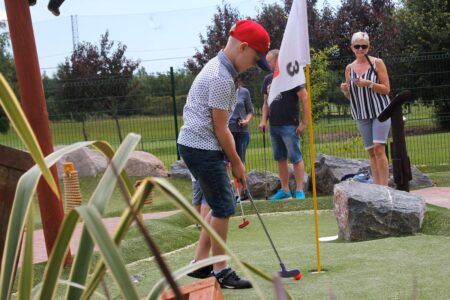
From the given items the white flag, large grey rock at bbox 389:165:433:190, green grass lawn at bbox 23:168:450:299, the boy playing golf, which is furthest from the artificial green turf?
large grey rock at bbox 389:165:433:190

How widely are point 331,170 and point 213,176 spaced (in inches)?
231

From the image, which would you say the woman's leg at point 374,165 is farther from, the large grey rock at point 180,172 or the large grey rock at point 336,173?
the large grey rock at point 180,172

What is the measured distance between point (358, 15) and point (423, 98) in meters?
13.0

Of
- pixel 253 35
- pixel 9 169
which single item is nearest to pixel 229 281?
pixel 253 35

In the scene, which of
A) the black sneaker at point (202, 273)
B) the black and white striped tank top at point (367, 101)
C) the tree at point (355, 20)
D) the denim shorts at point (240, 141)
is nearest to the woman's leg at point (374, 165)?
the black and white striped tank top at point (367, 101)

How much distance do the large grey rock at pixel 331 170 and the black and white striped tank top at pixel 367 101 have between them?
2.52 m

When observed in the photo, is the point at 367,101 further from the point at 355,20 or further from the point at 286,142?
the point at 355,20

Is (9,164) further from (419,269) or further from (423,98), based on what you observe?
(423,98)

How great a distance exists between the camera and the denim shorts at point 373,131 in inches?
289

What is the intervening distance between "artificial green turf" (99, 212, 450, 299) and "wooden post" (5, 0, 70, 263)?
738 mm

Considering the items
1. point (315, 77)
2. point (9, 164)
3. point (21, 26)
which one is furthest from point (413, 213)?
point (315, 77)

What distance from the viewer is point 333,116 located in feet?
50.4

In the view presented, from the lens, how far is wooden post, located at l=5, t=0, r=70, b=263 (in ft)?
17.5

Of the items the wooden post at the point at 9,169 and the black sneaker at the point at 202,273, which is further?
the black sneaker at the point at 202,273
